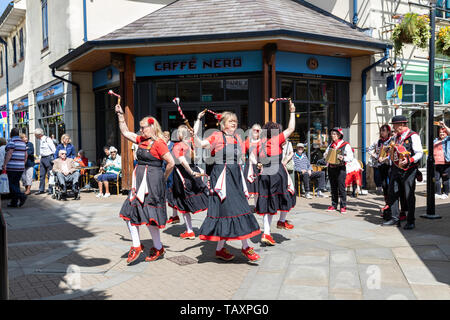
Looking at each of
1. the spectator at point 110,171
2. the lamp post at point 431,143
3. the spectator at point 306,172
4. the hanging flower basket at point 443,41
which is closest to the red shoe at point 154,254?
the lamp post at point 431,143

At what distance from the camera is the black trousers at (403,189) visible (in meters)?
7.04

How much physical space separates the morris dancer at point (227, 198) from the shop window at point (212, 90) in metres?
6.17

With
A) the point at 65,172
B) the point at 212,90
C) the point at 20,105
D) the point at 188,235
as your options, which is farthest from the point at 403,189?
the point at 20,105

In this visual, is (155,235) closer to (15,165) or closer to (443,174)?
(15,165)

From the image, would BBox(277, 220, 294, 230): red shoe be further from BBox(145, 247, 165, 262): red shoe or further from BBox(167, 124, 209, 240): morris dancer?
BBox(145, 247, 165, 262): red shoe

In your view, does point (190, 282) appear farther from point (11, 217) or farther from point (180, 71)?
point (180, 71)

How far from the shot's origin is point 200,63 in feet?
37.6

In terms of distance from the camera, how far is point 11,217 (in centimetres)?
882

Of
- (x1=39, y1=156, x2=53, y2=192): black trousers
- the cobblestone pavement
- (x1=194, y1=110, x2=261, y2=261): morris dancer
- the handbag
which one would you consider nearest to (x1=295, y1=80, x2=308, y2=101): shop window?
the cobblestone pavement

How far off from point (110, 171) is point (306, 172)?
5.44 m

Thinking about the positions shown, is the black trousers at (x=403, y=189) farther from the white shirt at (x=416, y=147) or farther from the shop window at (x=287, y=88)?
the shop window at (x=287, y=88)
